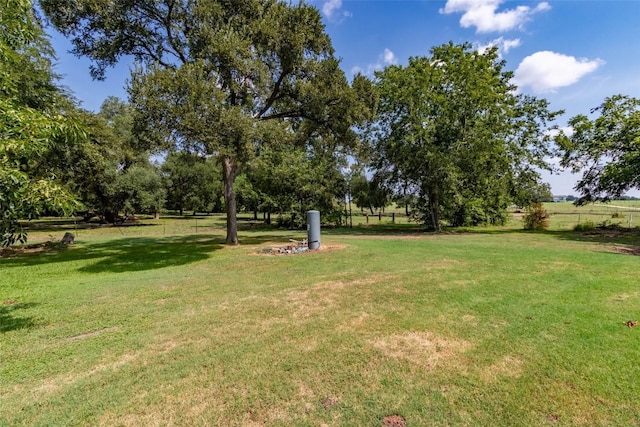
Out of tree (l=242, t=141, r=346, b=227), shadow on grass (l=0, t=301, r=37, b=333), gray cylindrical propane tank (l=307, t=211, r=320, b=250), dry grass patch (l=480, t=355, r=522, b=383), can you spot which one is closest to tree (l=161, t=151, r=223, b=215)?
tree (l=242, t=141, r=346, b=227)

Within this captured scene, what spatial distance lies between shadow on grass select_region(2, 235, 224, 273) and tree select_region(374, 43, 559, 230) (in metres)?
12.0

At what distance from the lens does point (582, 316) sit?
4.55 metres

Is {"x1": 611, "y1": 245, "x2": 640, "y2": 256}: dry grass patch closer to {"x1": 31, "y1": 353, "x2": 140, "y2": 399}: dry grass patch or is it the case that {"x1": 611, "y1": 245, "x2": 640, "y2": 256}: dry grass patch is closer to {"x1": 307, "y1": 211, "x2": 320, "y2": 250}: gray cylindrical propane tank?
{"x1": 307, "y1": 211, "x2": 320, "y2": 250}: gray cylindrical propane tank

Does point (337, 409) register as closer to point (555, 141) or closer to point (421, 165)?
point (421, 165)

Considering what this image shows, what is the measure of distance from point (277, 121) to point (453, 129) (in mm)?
10741

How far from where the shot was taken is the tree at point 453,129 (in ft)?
58.1

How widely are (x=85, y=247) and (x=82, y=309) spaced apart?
10.2 m

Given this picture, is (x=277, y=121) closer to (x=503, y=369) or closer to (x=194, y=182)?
(x=503, y=369)

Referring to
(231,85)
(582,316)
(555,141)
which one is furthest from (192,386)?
(555,141)

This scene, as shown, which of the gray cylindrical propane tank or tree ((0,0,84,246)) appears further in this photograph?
the gray cylindrical propane tank

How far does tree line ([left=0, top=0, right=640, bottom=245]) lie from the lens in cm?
468

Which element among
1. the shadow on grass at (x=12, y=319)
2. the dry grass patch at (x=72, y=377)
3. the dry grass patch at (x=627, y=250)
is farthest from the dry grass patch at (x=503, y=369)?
the dry grass patch at (x=627, y=250)

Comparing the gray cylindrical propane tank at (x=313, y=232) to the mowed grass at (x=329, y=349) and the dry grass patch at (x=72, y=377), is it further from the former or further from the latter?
the dry grass patch at (x=72, y=377)

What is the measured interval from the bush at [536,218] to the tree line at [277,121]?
3.52 feet
